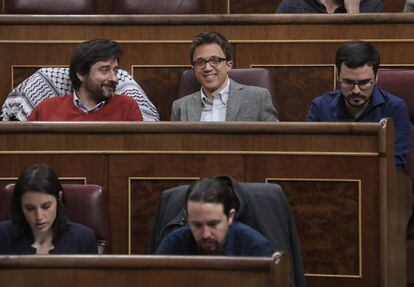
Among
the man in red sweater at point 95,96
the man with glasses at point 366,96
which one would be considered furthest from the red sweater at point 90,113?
the man with glasses at point 366,96

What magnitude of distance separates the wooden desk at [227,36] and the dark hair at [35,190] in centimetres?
61

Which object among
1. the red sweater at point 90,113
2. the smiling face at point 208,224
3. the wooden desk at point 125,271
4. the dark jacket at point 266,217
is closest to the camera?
the wooden desk at point 125,271

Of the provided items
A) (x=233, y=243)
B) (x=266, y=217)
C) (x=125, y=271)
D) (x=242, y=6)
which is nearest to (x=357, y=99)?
(x=266, y=217)

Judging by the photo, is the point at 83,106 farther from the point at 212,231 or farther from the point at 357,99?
the point at 212,231

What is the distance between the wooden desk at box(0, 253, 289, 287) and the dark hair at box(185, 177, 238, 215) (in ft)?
0.56

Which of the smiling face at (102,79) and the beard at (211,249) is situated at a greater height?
the smiling face at (102,79)

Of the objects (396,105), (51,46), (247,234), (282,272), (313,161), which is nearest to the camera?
(282,272)

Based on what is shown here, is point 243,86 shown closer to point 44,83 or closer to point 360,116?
point 360,116

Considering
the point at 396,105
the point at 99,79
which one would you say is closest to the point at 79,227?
the point at 99,79

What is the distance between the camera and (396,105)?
5.98 ft

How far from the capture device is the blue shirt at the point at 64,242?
1.53m

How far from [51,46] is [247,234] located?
87cm

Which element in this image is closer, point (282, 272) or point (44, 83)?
point (282, 272)

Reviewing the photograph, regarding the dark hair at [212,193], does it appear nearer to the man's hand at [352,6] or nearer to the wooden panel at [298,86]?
the wooden panel at [298,86]
